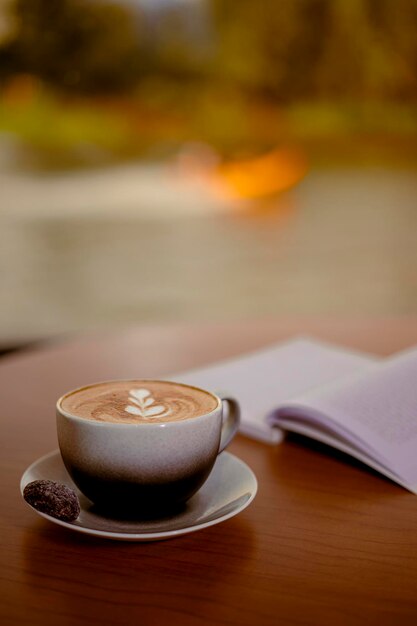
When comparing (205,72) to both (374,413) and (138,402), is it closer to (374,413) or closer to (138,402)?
(374,413)

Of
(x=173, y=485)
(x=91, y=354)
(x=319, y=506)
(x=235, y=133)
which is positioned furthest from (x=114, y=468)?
(x=235, y=133)

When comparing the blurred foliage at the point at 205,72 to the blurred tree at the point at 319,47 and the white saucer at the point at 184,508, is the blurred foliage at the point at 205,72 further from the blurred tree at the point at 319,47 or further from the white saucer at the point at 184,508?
the white saucer at the point at 184,508

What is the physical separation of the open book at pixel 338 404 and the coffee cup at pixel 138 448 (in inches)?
2.7

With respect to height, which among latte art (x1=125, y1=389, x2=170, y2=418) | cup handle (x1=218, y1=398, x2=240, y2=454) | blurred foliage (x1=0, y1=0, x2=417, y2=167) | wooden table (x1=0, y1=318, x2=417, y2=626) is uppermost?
blurred foliage (x1=0, y1=0, x2=417, y2=167)

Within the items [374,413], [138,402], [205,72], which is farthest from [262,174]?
[138,402]

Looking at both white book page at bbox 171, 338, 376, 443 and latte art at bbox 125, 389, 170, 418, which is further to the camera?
white book page at bbox 171, 338, 376, 443

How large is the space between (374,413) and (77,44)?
8.61 feet

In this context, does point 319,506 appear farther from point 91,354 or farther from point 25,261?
point 25,261

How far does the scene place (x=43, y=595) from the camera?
0.47 m

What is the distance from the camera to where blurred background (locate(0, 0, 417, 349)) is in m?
3.03

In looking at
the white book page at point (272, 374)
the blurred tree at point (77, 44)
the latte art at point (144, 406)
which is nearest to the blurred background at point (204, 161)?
the blurred tree at point (77, 44)

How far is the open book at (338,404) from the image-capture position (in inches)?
26.5

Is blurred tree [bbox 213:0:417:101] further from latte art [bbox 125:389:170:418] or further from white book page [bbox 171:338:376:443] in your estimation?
latte art [bbox 125:389:170:418]

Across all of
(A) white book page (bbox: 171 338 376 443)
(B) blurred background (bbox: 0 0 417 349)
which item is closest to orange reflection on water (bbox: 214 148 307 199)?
(B) blurred background (bbox: 0 0 417 349)
